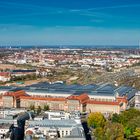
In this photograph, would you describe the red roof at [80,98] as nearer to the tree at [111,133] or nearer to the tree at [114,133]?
the tree at [111,133]

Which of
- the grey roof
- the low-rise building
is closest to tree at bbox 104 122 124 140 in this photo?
the low-rise building

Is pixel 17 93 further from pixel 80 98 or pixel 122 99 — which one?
pixel 122 99

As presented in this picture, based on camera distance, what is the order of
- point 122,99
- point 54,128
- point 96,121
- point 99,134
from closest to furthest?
1. point 54,128
2. point 99,134
3. point 96,121
4. point 122,99

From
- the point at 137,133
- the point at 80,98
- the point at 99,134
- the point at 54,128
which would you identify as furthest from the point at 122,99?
the point at 54,128

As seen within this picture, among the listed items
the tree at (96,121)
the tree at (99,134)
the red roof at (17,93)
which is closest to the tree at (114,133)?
the tree at (99,134)

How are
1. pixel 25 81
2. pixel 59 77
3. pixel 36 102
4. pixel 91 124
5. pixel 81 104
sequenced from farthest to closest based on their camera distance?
pixel 59 77 → pixel 25 81 → pixel 36 102 → pixel 81 104 → pixel 91 124

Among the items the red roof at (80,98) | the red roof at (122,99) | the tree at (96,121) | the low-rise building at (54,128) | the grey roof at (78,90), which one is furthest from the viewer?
the grey roof at (78,90)

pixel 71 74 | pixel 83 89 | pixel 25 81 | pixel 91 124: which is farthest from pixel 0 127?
pixel 71 74

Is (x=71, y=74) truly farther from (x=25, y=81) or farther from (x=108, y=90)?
(x=108, y=90)

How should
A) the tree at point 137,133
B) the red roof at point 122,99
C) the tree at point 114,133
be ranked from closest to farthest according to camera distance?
the tree at point 114,133, the tree at point 137,133, the red roof at point 122,99

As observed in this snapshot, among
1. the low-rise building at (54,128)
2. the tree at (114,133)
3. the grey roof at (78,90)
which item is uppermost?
the grey roof at (78,90)

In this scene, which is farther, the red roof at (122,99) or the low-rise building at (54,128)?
the red roof at (122,99)
